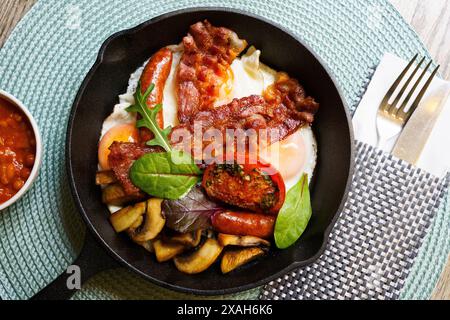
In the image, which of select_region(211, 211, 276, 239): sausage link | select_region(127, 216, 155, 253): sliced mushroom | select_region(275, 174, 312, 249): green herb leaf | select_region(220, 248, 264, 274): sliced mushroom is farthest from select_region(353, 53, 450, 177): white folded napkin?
select_region(127, 216, 155, 253): sliced mushroom

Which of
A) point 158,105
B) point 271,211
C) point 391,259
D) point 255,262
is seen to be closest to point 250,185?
point 271,211

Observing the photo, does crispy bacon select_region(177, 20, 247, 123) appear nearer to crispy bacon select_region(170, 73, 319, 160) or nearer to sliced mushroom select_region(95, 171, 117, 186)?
crispy bacon select_region(170, 73, 319, 160)

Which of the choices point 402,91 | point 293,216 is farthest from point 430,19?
point 293,216

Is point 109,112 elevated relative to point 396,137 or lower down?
lower down

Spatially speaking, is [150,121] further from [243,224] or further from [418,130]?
[418,130]

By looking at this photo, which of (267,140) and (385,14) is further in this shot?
(385,14)

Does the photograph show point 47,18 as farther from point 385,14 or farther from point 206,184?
point 385,14
